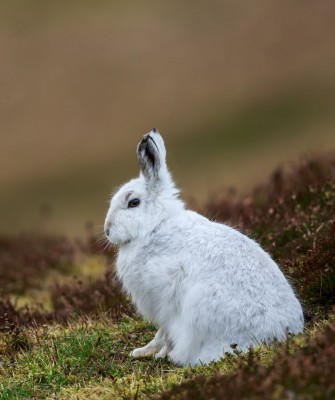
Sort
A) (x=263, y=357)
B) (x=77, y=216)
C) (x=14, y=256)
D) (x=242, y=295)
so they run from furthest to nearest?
(x=77, y=216), (x=14, y=256), (x=242, y=295), (x=263, y=357)

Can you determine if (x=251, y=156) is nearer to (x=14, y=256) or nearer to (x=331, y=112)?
(x=331, y=112)

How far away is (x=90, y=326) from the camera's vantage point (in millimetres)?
9289

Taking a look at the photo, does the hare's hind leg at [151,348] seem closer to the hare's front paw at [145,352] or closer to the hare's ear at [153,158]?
the hare's front paw at [145,352]

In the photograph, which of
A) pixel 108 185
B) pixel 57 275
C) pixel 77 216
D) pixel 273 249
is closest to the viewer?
pixel 273 249

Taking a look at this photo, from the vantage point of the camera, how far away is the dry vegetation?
561cm

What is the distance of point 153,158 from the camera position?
8.11m

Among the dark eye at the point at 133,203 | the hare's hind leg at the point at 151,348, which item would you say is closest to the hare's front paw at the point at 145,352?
the hare's hind leg at the point at 151,348

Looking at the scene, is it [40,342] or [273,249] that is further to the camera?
[273,249]

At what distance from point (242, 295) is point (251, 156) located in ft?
81.5

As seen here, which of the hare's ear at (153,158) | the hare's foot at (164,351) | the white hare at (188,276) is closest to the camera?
the white hare at (188,276)

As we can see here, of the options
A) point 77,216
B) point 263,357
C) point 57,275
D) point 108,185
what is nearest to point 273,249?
point 263,357

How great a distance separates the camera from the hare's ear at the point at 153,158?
7988 mm

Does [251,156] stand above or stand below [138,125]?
below

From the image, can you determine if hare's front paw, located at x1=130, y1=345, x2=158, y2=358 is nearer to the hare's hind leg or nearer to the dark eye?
the hare's hind leg
